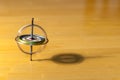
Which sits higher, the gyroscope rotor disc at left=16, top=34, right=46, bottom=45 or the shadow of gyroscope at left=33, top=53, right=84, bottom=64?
the gyroscope rotor disc at left=16, top=34, right=46, bottom=45

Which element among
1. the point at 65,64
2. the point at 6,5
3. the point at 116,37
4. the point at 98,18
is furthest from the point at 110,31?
the point at 6,5

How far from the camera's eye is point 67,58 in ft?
5.76

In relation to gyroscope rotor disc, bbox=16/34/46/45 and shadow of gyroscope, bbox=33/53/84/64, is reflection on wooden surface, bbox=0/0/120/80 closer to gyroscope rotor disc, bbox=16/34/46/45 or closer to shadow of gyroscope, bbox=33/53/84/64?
shadow of gyroscope, bbox=33/53/84/64

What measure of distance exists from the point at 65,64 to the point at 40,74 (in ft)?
0.58

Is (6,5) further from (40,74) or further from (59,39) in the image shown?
(40,74)

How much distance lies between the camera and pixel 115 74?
5.22ft

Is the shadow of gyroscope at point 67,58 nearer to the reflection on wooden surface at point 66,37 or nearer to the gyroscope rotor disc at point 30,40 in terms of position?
the reflection on wooden surface at point 66,37

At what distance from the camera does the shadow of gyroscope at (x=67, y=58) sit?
5.62 feet

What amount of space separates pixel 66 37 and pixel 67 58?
0.36m

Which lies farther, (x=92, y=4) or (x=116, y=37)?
(x=92, y=4)

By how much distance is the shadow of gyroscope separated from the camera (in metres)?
1.71

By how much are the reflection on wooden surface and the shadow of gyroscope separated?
0.06 feet

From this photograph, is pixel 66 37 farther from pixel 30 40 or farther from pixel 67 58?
pixel 30 40

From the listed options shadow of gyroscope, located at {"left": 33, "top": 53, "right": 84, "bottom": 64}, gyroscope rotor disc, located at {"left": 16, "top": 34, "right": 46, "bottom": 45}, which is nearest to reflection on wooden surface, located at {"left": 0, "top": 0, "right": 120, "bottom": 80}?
shadow of gyroscope, located at {"left": 33, "top": 53, "right": 84, "bottom": 64}
